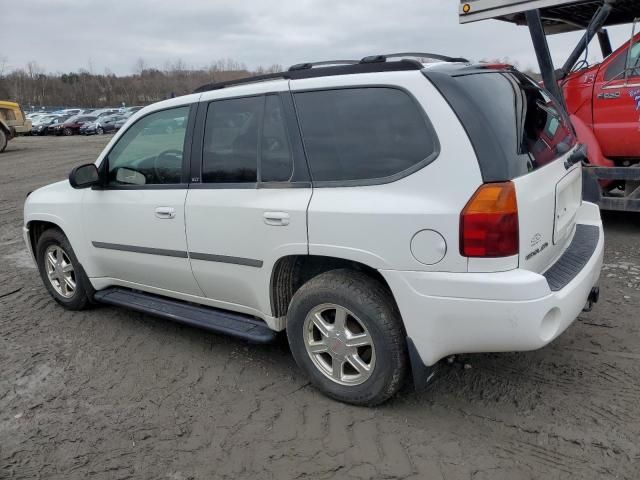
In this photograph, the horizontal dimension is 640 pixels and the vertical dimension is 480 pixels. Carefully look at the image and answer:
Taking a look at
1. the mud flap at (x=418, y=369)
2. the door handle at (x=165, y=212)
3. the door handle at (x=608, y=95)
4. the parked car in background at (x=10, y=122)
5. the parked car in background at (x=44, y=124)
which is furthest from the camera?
the parked car in background at (x=44, y=124)

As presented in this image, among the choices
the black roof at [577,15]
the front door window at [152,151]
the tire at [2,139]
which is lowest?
the tire at [2,139]

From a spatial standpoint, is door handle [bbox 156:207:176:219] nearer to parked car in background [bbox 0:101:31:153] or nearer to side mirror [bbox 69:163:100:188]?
side mirror [bbox 69:163:100:188]

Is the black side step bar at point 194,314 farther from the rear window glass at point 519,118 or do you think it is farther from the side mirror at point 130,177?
the rear window glass at point 519,118

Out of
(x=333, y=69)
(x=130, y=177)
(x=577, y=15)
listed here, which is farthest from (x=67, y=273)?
(x=577, y=15)

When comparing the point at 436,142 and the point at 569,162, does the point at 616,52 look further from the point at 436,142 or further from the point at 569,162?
the point at 436,142

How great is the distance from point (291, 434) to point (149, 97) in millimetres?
91376

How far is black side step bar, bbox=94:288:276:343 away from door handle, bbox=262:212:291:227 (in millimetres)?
718

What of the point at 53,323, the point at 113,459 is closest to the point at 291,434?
the point at 113,459

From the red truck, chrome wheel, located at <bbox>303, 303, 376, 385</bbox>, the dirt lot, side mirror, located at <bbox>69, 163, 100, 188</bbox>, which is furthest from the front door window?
the red truck

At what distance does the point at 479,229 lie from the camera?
2.52 meters

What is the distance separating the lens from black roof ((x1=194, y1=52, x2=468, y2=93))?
287 cm

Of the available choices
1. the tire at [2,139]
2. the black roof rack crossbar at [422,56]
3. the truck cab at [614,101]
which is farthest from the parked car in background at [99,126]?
the black roof rack crossbar at [422,56]

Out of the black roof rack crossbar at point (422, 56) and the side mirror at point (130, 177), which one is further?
the side mirror at point (130, 177)

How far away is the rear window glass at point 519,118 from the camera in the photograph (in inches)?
105
